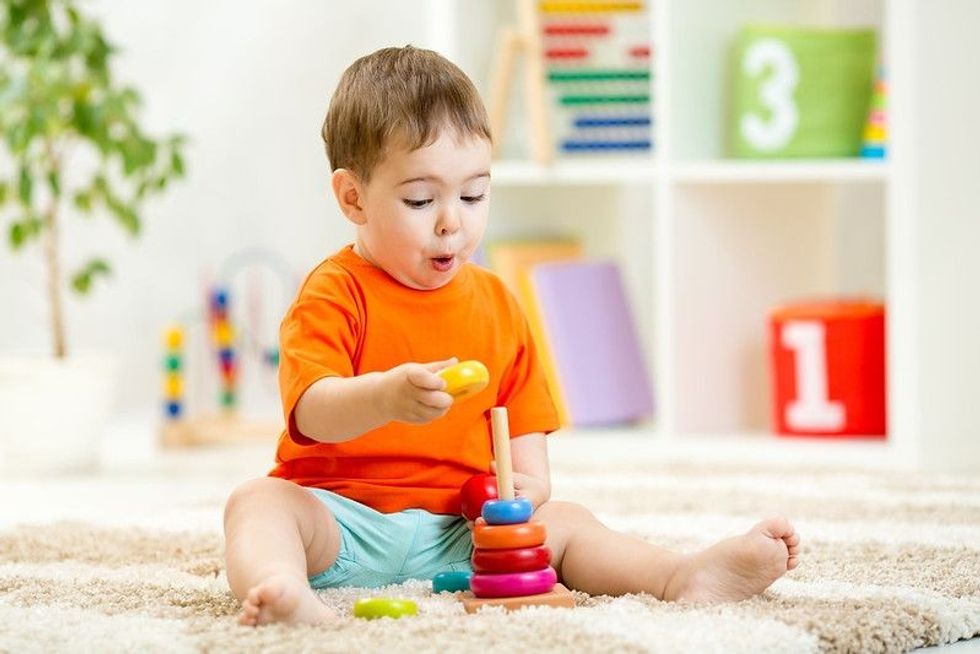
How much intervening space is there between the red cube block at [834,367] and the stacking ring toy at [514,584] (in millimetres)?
1308

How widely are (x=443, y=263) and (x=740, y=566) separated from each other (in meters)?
0.33

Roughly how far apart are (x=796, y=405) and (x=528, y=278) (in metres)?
0.47

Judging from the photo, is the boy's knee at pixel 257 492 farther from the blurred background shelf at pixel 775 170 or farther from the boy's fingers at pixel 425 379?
the blurred background shelf at pixel 775 170

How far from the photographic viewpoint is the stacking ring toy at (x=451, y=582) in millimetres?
1292

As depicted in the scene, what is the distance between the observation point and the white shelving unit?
7.41 ft

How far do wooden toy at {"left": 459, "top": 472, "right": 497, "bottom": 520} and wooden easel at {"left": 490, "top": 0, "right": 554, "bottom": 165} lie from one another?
126 centimetres

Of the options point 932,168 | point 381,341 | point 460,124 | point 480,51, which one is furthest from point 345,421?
point 480,51

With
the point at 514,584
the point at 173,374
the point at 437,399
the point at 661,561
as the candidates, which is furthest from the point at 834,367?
the point at 437,399

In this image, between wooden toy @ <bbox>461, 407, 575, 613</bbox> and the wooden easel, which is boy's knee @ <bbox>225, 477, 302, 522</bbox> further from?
the wooden easel

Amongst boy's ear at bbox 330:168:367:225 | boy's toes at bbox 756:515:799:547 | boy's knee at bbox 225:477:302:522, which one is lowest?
boy's toes at bbox 756:515:799:547

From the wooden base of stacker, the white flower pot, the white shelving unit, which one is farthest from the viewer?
the white flower pot

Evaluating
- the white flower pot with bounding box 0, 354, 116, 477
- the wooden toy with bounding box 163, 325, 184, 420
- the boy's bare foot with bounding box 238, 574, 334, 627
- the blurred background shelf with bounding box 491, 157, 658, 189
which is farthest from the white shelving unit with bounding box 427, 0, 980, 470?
the boy's bare foot with bounding box 238, 574, 334, 627

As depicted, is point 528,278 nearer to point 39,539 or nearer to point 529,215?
point 529,215

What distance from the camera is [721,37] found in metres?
2.55
